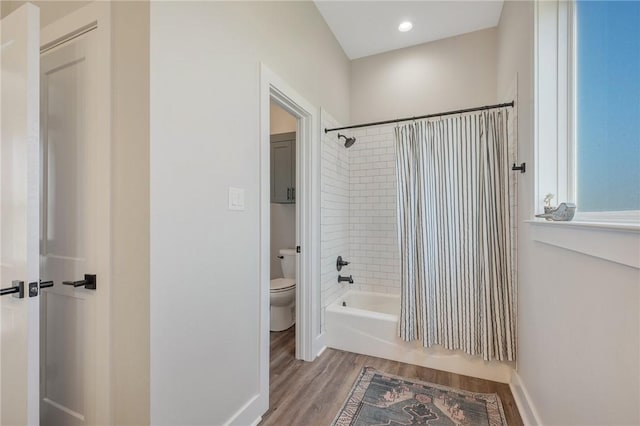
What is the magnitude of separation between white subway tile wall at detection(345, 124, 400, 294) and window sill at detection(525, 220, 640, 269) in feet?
5.80

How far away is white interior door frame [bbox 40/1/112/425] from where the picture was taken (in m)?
1.14

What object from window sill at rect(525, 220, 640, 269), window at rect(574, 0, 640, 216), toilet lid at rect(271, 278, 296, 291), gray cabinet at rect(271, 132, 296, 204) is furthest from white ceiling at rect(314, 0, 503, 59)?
toilet lid at rect(271, 278, 296, 291)

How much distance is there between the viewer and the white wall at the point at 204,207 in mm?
1089

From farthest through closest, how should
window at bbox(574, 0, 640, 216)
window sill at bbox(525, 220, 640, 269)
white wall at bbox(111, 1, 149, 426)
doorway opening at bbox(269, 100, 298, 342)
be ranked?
doorway opening at bbox(269, 100, 298, 342)
white wall at bbox(111, 1, 149, 426)
window at bbox(574, 0, 640, 216)
window sill at bbox(525, 220, 640, 269)

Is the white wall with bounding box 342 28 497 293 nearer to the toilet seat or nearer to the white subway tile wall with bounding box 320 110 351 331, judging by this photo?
the white subway tile wall with bounding box 320 110 351 331

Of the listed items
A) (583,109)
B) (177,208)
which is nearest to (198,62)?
(177,208)

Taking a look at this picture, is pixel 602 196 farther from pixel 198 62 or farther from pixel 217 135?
pixel 198 62

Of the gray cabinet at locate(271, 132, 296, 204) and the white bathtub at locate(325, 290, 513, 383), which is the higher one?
the gray cabinet at locate(271, 132, 296, 204)

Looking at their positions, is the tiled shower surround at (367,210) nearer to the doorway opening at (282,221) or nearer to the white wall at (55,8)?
the doorway opening at (282,221)

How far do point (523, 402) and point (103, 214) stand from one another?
247cm

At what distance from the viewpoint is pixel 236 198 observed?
1.46 metres

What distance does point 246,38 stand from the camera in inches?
61.4

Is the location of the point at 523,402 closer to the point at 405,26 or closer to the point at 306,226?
the point at 306,226

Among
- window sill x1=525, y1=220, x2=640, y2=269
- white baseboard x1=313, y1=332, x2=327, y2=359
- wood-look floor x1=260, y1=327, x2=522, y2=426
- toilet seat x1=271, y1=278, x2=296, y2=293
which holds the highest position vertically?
window sill x1=525, y1=220, x2=640, y2=269
